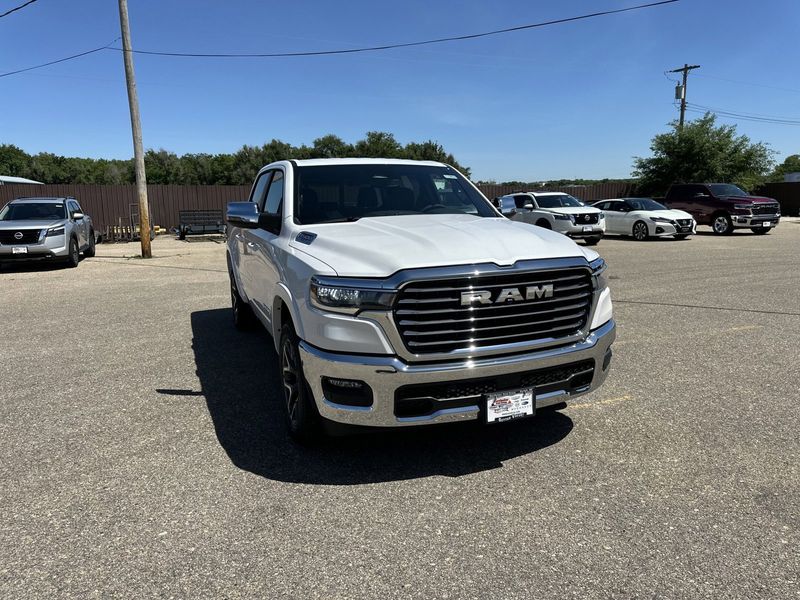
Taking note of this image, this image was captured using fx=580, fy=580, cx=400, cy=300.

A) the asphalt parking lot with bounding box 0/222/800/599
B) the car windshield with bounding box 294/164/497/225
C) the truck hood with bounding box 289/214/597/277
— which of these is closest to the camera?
the asphalt parking lot with bounding box 0/222/800/599

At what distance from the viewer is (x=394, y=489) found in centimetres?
325

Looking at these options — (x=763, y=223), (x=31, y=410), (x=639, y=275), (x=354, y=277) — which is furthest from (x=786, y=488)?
(x=763, y=223)

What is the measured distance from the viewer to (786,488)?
3.18 m

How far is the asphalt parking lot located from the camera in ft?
8.21

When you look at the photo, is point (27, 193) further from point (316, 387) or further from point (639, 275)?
point (316, 387)

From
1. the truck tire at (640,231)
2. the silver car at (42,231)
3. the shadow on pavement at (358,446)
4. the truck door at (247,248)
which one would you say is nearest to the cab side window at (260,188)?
the truck door at (247,248)

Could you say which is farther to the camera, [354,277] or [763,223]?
[763,223]

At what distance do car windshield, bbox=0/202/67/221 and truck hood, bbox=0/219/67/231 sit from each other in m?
0.31

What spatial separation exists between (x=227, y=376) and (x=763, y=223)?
2209cm

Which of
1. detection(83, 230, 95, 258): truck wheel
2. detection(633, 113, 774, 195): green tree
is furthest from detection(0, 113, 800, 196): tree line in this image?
detection(83, 230, 95, 258): truck wheel

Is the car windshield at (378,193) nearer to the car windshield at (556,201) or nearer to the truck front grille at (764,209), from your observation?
the car windshield at (556,201)

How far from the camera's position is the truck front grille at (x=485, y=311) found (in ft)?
10.1

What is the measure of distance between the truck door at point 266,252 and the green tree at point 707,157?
36.7 metres

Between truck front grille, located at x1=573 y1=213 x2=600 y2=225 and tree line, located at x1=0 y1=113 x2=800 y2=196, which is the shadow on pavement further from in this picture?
tree line, located at x1=0 y1=113 x2=800 y2=196
